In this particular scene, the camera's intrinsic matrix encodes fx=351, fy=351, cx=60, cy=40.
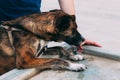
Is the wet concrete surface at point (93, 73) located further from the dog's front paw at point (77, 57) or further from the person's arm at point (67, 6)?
the person's arm at point (67, 6)

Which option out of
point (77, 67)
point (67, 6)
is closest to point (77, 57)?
point (77, 67)

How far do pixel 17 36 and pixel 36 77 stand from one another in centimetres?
61

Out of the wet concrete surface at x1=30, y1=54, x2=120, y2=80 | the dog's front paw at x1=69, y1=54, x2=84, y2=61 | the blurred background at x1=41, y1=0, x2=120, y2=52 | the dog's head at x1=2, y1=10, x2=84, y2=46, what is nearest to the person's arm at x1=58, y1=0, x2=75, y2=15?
the dog's head at x1=2, y1=10, x2=84, y2=46

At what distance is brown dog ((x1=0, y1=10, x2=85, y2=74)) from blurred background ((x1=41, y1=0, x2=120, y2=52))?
1.96 m

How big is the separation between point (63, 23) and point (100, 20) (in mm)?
4092

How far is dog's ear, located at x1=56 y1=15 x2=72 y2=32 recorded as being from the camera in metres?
3.43

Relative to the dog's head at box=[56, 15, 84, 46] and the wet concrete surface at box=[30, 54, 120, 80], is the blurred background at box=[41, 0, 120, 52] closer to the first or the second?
the dog's head at box=[56, 15, 84, 46]

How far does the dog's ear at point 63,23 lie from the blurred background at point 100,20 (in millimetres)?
1974

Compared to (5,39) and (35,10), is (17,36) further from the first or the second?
(35,10)

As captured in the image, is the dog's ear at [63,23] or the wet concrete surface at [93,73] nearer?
the wet concrete surface at [93,73]

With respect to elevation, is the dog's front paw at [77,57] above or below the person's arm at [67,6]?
below

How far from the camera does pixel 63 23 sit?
346 cm

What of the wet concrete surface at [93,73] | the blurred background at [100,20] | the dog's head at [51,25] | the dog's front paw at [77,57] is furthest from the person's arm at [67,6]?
the blurred background at [100,20]

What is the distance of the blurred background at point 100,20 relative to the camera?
6.15 m
